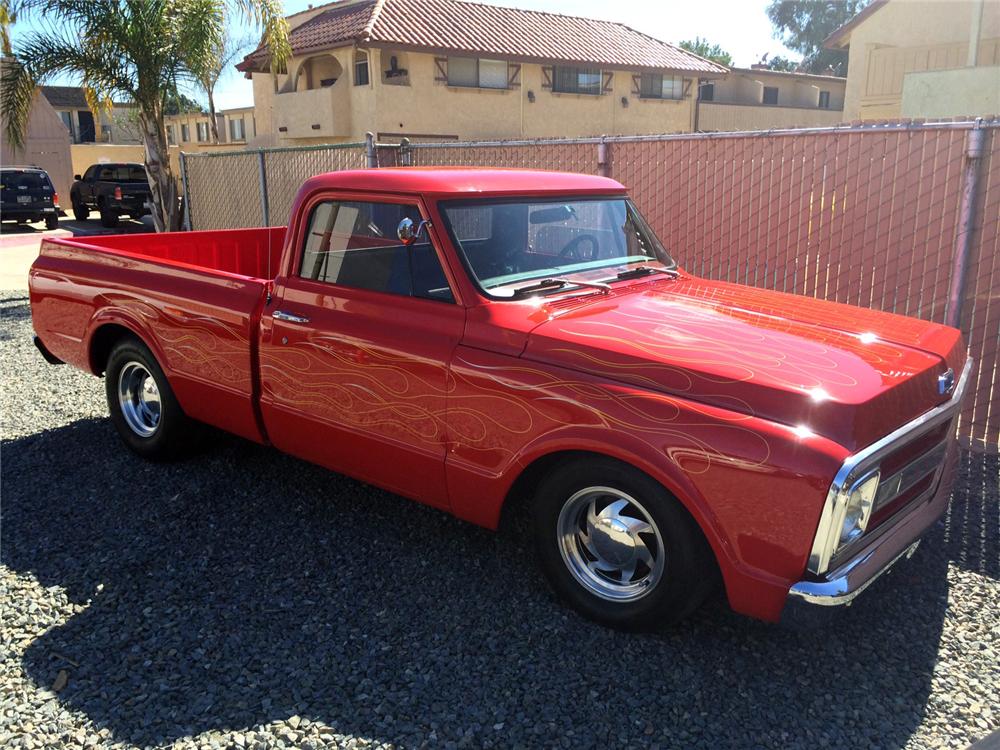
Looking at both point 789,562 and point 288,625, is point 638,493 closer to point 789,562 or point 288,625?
point 789,562

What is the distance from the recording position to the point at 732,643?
328 centimetres

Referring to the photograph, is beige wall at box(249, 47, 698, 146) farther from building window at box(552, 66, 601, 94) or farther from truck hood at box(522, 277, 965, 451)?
truck hood at box(522, 277, 965, 451)

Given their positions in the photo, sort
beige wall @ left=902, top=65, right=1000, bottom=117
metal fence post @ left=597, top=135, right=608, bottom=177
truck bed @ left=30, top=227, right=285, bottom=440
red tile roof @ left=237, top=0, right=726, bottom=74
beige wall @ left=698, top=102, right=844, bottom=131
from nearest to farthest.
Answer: truck bed @ left=30, top=227, right=285, bottom=440 < metal fence post @ left=597, top=135, right=608, bottom=177 < beige wall @ left=902, top=65, right=1000, bottom=117 < red tile roof @ left=237, top=0, right=726, bottom=74 < beige wall @ left=698, top=102, right=844, bottom=131

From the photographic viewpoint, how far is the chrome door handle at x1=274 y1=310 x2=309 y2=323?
13.2ft

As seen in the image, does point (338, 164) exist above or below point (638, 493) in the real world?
above

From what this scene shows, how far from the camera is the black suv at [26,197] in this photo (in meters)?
22.3

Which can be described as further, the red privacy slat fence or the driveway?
the driveway

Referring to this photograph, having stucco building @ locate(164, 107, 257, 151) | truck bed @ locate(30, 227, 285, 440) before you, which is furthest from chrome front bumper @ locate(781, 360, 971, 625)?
stucco building @ locate(164, 107, 257, 151)

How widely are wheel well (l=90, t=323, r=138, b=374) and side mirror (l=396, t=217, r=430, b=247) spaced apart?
8.19ft

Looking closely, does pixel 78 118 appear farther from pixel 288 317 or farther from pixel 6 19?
pixel 288 317

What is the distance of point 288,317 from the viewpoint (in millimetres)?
4070

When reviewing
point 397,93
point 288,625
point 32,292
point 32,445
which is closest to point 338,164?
point 32,292

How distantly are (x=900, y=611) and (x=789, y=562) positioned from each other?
1160 millimetres

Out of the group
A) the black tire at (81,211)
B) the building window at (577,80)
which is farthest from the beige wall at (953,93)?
the black tire at (81,211)
